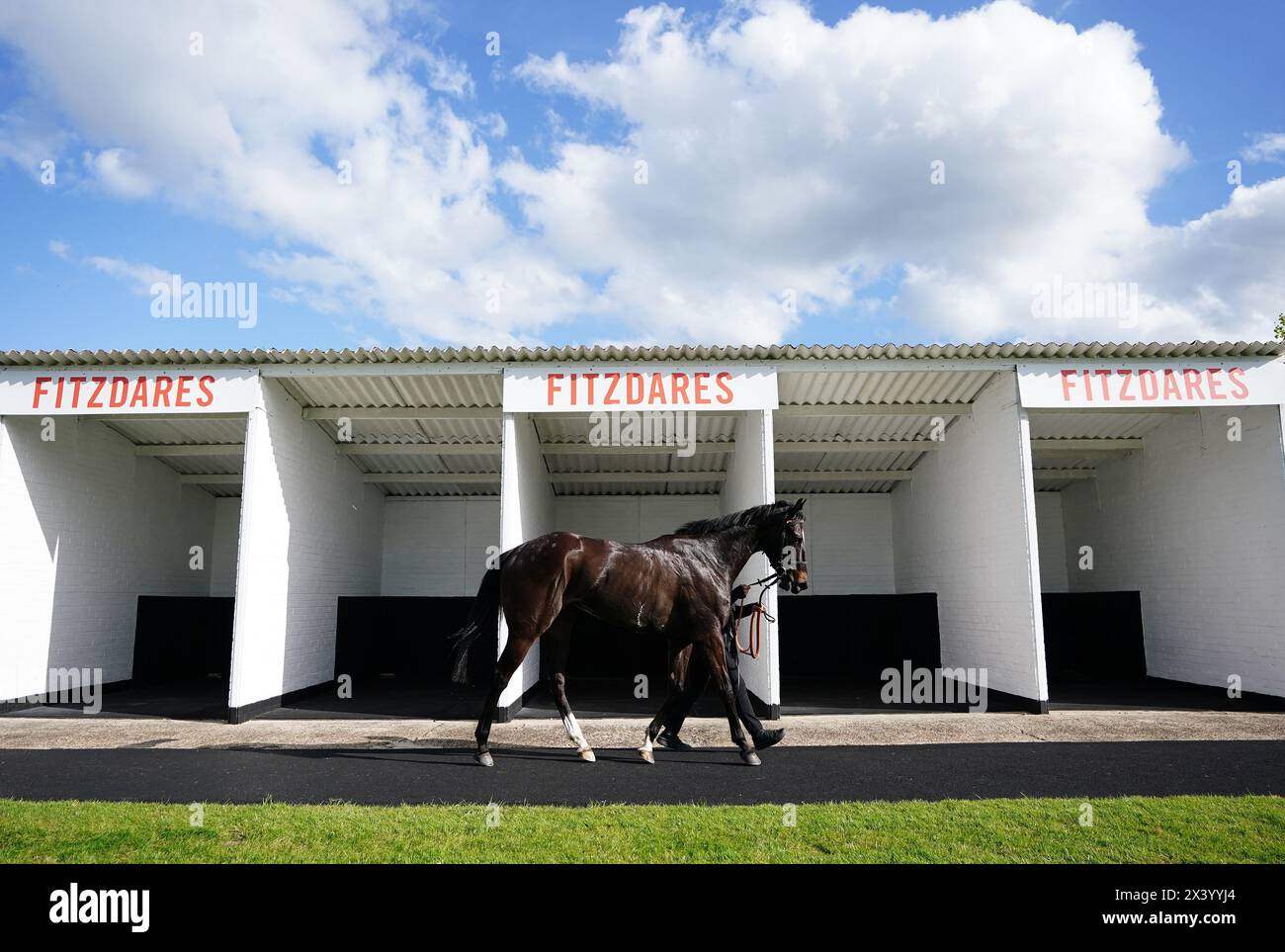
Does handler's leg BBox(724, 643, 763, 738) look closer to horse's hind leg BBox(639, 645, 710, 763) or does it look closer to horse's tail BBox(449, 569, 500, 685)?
horse's hind leg BBox(639, 645, 710, 763)

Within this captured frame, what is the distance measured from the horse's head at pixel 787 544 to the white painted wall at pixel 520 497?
319cm

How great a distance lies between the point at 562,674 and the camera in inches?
267

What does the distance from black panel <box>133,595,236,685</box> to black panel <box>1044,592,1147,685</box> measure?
14763 millimetres

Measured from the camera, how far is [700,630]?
6727mm

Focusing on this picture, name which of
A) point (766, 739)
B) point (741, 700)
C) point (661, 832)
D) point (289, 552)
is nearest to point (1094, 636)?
point (766, 739)

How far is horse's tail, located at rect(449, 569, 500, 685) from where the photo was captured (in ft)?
22.3

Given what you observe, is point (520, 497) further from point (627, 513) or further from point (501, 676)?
point (627, 513)

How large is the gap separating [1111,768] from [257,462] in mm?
9902

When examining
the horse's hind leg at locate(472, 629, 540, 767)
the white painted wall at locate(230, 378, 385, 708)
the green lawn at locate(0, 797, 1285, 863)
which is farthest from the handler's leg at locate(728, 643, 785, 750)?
the white painted wall at locate(230, 378, 385, 708)

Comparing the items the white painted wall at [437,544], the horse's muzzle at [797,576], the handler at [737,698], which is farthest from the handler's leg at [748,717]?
the white painted wall at [437,544]

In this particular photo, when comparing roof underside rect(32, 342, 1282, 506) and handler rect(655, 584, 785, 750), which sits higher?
roof underside rect(32, 342, 1282, 506)

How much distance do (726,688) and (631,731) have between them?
2.18 metres
